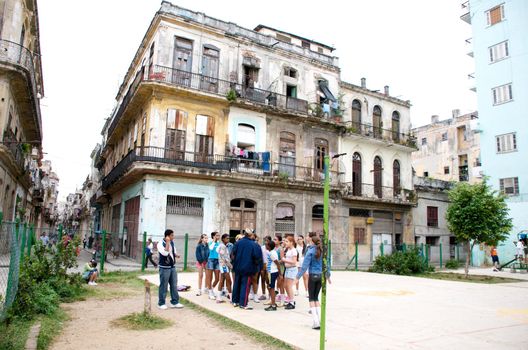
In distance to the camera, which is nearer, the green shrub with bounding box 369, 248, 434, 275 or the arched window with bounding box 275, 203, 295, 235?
the green shrub with bounding box 369, 248, 434, 275

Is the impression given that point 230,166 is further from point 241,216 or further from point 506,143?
point 506,143

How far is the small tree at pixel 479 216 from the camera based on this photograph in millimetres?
17719

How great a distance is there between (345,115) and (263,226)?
10216 millimetres

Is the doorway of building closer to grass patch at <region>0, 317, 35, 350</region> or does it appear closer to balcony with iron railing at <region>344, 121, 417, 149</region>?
grass patch at <region>0, 317, 35, 350</region>

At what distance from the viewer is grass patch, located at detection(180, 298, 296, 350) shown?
6037mm

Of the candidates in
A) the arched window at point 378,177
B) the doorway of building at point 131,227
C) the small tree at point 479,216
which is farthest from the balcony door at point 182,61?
the small tree at point 479,216

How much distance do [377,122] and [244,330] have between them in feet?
79.6

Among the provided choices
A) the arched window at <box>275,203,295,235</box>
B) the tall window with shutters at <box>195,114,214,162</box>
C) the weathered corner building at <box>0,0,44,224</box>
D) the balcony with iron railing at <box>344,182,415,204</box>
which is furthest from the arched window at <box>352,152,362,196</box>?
the weathered corner building at <box>0,0,44,224</box>

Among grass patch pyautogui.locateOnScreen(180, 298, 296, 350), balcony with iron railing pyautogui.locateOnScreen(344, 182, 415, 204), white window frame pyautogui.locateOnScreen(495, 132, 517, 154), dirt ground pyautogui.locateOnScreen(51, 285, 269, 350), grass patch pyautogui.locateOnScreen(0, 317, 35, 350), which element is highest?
white window frame pyautogui.locateOnScreen(495, 132, 517, 154)

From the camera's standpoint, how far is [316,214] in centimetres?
2408

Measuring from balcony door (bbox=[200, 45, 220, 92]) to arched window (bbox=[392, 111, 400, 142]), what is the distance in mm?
14457

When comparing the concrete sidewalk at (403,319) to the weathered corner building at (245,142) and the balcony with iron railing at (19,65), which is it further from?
the balcony with iron railing at (19,65)

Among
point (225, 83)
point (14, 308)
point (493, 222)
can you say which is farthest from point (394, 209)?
point (14, 308)

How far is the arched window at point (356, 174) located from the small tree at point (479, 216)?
8357 millimetres
